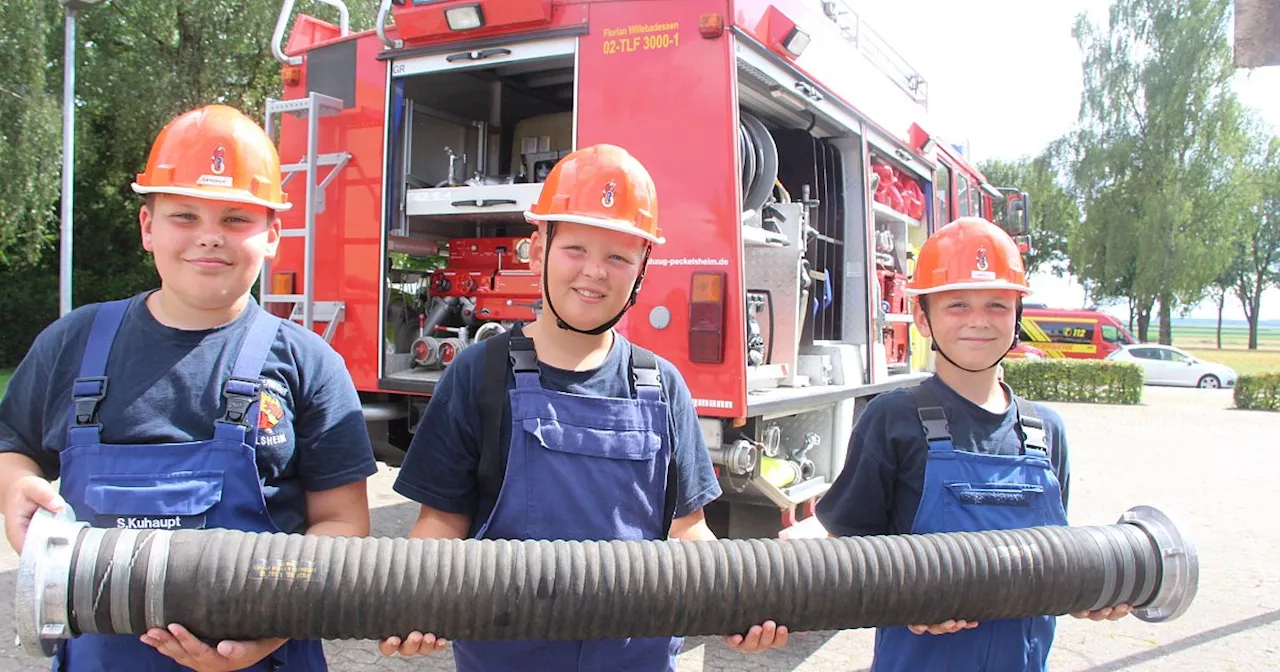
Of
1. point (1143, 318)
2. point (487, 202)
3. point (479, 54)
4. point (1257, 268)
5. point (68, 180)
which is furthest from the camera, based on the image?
point (1257, 268)

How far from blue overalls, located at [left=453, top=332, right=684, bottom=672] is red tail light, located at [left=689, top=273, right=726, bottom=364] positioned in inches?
65.8

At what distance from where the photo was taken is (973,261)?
2.31 meters

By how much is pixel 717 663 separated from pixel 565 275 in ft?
9.57

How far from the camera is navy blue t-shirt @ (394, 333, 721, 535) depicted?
6.41 feet

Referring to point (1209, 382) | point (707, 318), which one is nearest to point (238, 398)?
point (707, 318)

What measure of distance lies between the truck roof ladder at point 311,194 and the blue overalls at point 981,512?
11.3ft

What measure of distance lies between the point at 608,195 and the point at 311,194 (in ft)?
10.1

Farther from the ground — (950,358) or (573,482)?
(950,358)

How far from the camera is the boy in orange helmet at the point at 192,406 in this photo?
1.72 metres

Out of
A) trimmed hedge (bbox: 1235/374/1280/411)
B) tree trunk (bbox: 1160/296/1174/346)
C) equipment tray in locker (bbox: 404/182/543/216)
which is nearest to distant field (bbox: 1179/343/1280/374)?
tree trunk (bbox: 1160/296/1174/346)

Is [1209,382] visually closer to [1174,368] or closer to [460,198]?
[1174,368]

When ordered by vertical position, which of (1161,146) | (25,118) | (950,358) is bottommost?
(950,358)

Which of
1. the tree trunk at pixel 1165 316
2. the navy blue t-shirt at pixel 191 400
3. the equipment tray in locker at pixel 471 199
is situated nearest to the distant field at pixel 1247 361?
the tree trunk at pixel 1165 316

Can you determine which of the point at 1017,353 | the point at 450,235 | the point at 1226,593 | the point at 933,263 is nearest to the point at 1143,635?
the point at 1226,593
